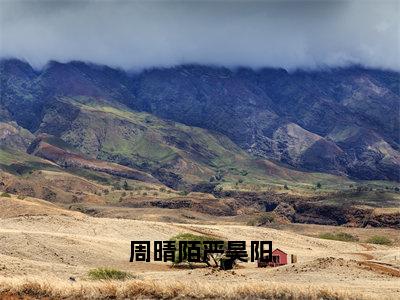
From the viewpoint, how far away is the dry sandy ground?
44688 millimetres

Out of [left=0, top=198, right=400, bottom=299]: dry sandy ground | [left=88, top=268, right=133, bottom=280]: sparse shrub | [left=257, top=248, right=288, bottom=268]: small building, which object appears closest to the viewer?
[left=0, top=198, right=400, bottom=299]: dry sandy ground

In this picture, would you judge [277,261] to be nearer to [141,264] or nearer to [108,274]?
[141,264]

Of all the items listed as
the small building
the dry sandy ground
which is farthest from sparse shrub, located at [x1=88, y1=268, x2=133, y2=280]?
the small building

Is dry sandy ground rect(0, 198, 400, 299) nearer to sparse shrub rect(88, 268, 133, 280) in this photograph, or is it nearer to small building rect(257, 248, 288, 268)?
sparse shrub rect(88, 268, 133, 280)

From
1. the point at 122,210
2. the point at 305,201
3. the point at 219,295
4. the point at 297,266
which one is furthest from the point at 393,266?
the point at 305,201

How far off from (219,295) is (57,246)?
43.0 metres

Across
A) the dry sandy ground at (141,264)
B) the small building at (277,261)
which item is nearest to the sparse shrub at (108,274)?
the dry sandy ground at (141,264)

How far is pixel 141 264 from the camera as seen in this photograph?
216 ft

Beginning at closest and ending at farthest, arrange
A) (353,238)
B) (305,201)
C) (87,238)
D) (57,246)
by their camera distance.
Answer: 1. (57,246)
2. (87,238)
3. (353,238)
4. (305,201)

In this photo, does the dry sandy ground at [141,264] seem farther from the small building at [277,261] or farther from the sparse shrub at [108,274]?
the small building at [277,261]

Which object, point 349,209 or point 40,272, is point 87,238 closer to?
point 40,272

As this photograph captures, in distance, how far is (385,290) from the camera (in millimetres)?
37875

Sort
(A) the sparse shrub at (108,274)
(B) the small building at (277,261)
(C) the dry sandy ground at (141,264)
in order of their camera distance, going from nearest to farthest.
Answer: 1. (C) the dry sandy ground at (141,264)
2. (A) the sparse shrub at (108,274)
3. (B) the small building at (277,261)

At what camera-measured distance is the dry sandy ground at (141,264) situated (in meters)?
44.7
